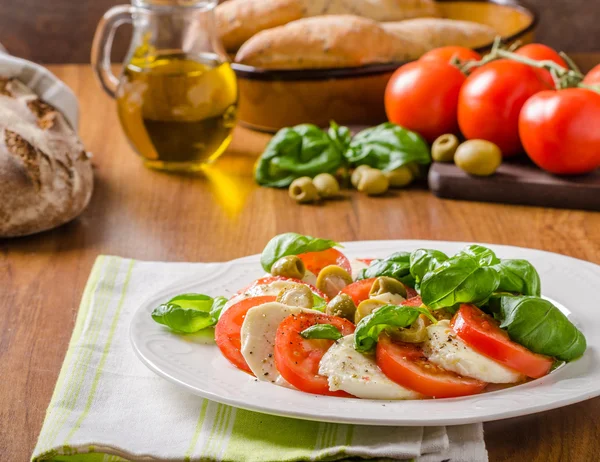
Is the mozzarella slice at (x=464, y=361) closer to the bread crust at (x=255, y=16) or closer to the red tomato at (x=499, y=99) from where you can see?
the red tomato at (x=499, y=99)

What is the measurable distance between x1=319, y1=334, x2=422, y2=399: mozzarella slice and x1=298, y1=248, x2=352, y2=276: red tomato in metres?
0.27

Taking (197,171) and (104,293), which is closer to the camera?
(104,293)

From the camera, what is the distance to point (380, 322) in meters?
0.94

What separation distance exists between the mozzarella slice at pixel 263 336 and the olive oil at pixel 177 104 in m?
0.92

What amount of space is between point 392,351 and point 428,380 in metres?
0.05

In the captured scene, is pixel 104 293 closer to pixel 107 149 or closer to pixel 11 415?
pixel 11 415

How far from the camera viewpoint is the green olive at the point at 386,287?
3.55 feet

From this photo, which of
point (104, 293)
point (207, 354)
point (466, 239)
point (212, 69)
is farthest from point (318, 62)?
point (207, 354)

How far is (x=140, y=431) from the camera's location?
0.96m

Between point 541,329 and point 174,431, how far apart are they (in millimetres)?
414

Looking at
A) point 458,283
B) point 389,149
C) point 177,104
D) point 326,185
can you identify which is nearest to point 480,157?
point 389,149

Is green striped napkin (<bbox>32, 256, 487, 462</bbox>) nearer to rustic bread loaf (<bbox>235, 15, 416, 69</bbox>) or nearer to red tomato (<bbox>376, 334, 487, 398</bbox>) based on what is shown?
red tomato (<bbox>376, 334, 487, 398</bbox>)

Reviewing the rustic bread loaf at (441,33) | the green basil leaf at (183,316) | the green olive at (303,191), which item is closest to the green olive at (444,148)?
the green olive at (303,191)

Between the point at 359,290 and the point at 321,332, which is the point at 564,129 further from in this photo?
the point at 321,332
